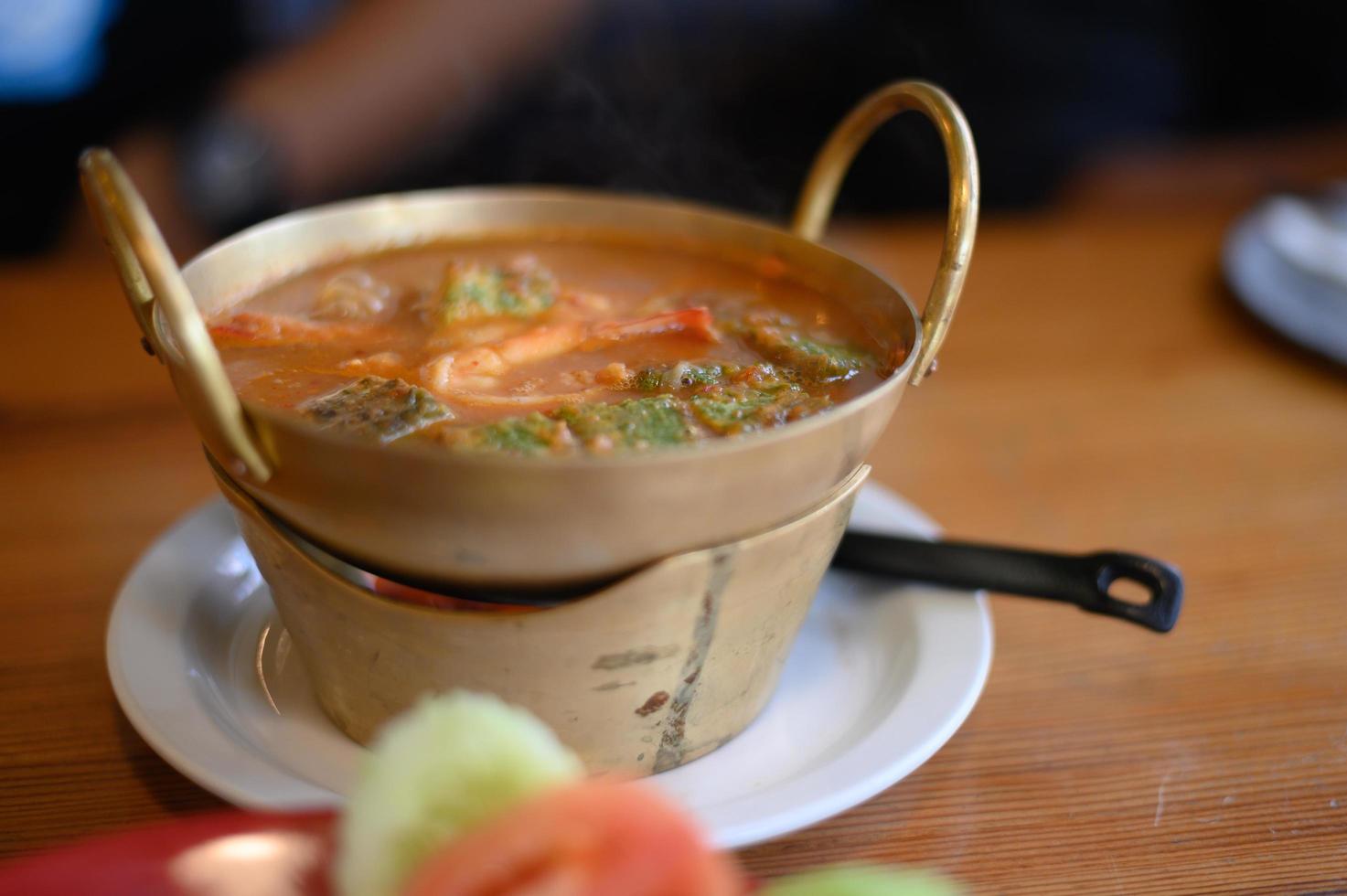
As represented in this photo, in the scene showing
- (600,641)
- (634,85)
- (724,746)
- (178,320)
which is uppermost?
(178,320)

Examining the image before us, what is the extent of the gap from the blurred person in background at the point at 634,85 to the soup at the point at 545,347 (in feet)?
6.64

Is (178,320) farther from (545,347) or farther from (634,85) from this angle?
(634,85)

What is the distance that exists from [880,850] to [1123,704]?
0.38 m

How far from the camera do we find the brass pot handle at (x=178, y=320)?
30.7 inches

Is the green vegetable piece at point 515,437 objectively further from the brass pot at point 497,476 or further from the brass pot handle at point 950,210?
the brass pot handle at point 950,210

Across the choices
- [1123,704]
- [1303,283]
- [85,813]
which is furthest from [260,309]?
[1303,283]

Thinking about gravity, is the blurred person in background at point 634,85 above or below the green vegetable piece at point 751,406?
below

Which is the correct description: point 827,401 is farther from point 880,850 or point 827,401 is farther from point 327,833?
point 327,833

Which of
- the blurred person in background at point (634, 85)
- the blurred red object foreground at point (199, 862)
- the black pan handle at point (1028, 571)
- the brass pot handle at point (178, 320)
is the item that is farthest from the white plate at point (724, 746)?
the blurred person in background at point (634, 85)

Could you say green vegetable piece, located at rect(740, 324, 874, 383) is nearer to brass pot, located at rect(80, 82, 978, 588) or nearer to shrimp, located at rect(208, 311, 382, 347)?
brass pot, located at rect(80, 82, 978, 588)

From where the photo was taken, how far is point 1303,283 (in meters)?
2.09

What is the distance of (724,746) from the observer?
42.1 inches

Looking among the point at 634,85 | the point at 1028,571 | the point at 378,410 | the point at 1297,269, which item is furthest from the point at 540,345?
the point at 634,85

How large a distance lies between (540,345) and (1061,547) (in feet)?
2.61
